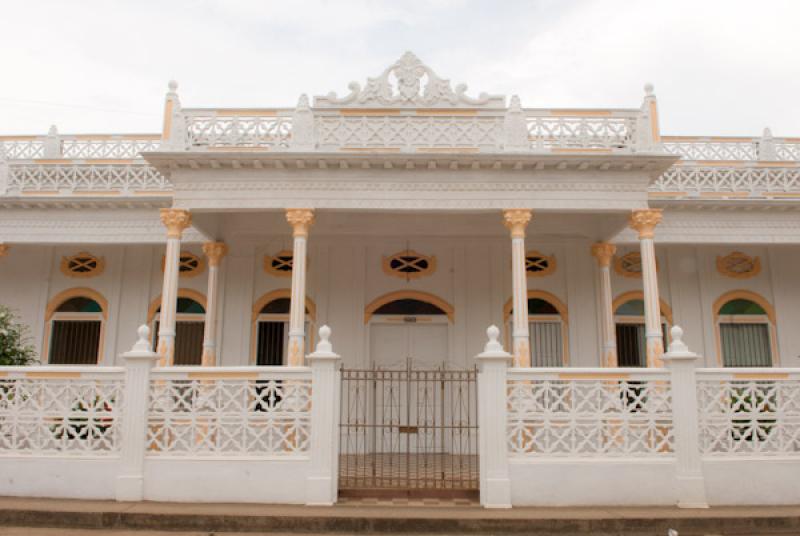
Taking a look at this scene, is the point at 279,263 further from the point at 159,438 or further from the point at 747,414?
the point at 747,414

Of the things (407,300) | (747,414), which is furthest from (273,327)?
(747,414)

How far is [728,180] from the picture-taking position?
1212 cm

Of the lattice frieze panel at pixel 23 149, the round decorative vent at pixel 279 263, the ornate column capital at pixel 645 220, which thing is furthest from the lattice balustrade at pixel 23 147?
the ornate column capital at pixel 645 220

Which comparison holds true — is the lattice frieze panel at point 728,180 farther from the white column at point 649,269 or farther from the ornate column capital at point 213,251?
the ornate column capital at point 213,251

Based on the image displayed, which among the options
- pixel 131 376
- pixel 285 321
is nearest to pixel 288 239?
pixel 285 321

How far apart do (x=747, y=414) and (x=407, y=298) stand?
280 inches

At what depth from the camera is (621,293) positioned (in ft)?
42.2

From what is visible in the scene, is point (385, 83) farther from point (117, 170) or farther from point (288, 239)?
point (117, 170)

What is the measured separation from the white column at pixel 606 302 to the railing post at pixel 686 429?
176 inches

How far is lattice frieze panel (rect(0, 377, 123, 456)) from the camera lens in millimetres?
6777

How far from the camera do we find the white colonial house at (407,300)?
21.9ft

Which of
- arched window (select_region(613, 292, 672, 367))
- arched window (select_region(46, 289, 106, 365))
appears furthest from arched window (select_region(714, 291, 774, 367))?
arched window (select_region(46, 289, 106, 365))

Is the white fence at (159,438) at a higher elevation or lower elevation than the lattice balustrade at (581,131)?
lower

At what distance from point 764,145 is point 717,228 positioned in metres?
2.23
